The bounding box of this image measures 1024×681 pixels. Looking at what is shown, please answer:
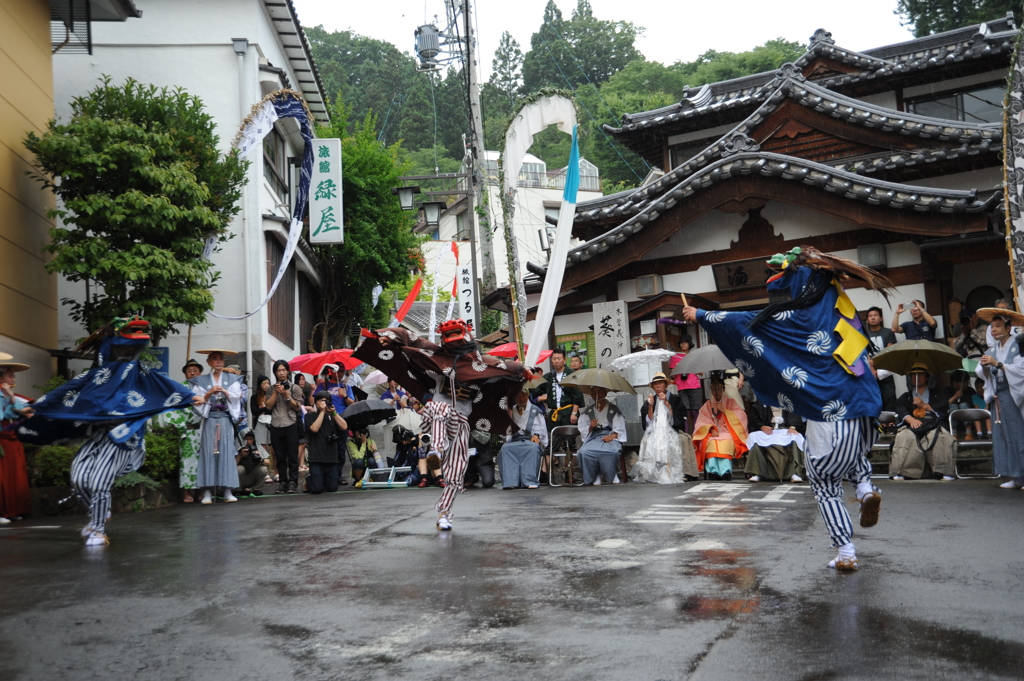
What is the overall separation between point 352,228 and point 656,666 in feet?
76.9

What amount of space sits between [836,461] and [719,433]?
8623 millimetres

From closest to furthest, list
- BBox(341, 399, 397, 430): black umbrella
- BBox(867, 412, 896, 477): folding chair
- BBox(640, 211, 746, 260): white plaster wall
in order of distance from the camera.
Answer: BBox(867, 412, 896, 477): folding chair < BBox(341, 399, 397, 430): black umbrella < BBox(640, 211, 746, 260): white plaster wall

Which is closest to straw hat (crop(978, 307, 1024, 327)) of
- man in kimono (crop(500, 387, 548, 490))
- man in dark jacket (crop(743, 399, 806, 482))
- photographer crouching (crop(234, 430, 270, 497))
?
man in dark jacket (crop(743, 399, 806, 482))

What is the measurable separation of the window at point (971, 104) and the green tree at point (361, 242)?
1413 cm

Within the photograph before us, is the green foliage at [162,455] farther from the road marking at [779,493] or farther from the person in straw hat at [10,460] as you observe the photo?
the road marking at [779,493]

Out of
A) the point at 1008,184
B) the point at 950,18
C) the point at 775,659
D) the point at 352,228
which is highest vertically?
the point at 950,18

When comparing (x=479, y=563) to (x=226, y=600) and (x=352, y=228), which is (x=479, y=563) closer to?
(x=226, y=600)

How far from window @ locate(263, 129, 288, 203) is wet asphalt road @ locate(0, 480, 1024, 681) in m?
13.5

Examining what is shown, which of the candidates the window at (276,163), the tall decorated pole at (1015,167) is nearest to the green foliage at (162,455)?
the window at (276,163)

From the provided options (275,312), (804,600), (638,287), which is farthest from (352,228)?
(804,600)

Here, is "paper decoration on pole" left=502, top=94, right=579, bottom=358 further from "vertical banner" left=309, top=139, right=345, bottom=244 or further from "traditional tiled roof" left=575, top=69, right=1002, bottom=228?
"vertical banner" left=309, top=139, right=345, bottom=244

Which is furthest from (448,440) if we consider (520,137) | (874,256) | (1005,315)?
(874,256)

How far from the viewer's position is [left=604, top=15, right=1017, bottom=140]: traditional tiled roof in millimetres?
20484

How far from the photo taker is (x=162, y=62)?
20484 millimetres
